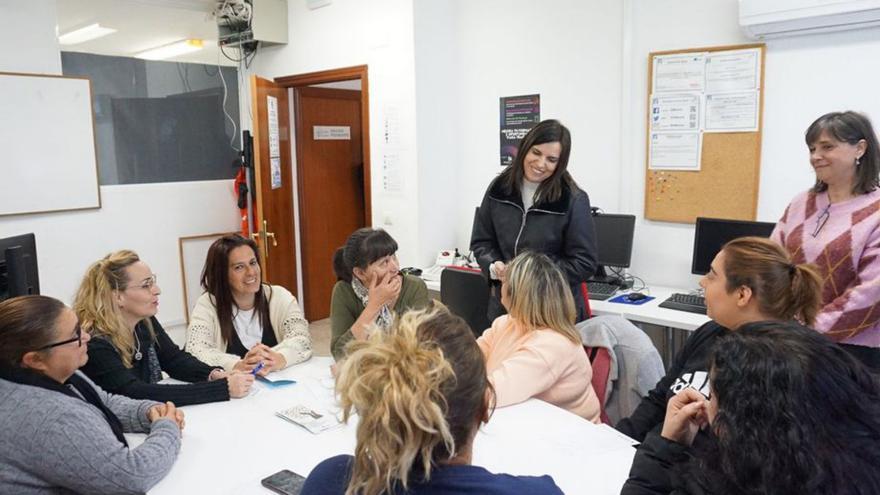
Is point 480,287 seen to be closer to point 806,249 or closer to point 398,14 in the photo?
point 806,249

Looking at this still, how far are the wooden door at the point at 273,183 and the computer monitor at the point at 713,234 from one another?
2.84 metres

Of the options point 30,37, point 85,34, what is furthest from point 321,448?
point 85,34

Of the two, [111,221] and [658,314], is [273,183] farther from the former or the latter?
[658,314]

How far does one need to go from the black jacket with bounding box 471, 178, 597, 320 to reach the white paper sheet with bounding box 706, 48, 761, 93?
108 cm

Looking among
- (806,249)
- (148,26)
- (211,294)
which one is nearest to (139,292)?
(211,294)

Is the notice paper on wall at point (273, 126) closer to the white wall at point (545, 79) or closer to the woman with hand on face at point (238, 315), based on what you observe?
the white wall at point (545, 79)

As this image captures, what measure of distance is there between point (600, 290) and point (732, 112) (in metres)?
1.13

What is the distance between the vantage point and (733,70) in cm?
322

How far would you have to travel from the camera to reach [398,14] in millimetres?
4129

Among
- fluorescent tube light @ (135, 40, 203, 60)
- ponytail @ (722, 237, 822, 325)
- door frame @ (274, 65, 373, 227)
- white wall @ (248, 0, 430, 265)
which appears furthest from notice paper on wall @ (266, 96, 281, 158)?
ponytail @ (722, 237, 822, 325)

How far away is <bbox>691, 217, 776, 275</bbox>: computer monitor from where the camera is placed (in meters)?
3.17

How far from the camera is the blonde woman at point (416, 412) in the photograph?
91 cm

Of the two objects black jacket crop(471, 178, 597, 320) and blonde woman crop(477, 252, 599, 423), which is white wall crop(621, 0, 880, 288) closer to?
black jacket crop(471, 178, 597, 320)

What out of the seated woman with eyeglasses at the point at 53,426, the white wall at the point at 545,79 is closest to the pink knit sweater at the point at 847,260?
the white wall at the point at 545,79
